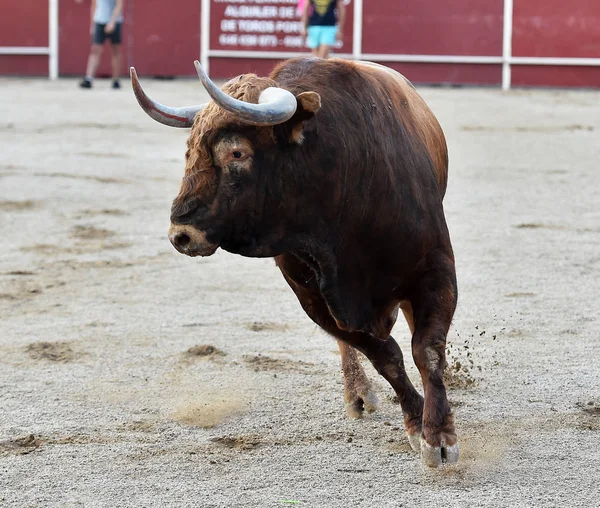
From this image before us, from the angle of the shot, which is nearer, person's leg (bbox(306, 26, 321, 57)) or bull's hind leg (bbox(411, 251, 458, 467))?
bull's hind leg (bbox(411, 251, 458, 467))

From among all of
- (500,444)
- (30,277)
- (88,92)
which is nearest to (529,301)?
(500,444)

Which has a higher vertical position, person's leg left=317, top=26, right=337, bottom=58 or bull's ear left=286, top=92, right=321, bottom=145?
person's leg left=317, top=26, right=337, bottom=58

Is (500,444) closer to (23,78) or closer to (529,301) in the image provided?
(529,301)

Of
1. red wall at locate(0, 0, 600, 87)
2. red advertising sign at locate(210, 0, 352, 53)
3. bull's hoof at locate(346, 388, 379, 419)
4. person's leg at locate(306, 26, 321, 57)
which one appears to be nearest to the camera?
bull's hoof at locate(346, 388, 379, 419)

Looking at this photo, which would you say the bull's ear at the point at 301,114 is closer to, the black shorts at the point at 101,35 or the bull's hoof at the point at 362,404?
the bull's hoof at the point at 362,404

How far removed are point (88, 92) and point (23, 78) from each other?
2.02m

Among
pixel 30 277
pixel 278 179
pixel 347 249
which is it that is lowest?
pixel 30 277

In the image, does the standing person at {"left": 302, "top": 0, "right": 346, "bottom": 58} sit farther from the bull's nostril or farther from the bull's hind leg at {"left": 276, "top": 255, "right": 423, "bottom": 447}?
the bull's nostril

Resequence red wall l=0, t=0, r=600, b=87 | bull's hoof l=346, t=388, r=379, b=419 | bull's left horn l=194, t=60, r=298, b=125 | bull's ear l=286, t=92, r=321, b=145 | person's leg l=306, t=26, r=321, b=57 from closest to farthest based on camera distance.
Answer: bull's left horn l=194, t=60, r=298, b=125 < bull's ear l=286, t=92, r=321, b=145 < bull's hoof l=346, t=388, r=379, b=419 < person's leg l=306, t=26, r=321, b=57 < red wall l=0, t=0, r=600, b=87

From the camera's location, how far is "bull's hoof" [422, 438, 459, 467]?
240 centimetres

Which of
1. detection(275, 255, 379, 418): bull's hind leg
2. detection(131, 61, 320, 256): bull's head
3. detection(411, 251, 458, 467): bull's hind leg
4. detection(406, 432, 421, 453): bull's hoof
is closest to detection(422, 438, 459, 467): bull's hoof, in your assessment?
detection(411, 251, 458, 467): bull's hind leg

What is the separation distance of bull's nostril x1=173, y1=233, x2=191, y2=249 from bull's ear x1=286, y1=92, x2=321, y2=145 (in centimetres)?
29

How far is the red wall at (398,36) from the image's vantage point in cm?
1243

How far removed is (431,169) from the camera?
2.62 m
